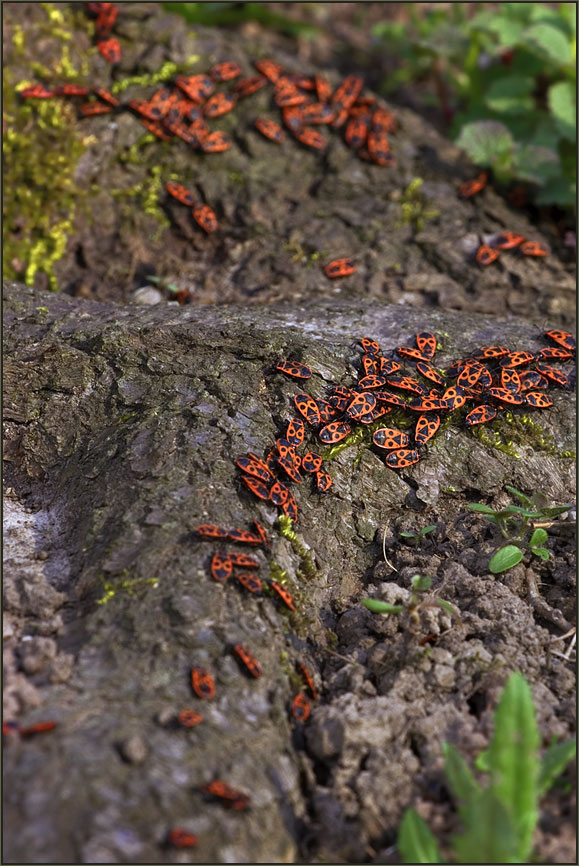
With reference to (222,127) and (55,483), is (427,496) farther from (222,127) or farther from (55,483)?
(222,127)

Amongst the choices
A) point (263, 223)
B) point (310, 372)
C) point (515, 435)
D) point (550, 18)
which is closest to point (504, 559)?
point (515, 435)

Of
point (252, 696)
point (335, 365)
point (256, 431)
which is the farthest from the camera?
point (335, 365)

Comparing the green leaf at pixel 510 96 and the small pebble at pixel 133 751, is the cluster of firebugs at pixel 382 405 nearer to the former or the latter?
the small pebble at pixel 133 751

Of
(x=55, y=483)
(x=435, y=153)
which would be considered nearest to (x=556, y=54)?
(x=435, y=153)

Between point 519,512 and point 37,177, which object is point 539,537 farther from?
point 37,177

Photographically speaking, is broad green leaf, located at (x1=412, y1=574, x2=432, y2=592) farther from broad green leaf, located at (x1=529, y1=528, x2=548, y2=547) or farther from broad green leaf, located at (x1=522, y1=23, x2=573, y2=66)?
broad green leaf, located at (x1=522, y1=23, x2=573, y2=66)

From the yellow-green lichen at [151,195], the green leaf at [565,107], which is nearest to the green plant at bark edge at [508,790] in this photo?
the yellow-green lichen at [151,195]
